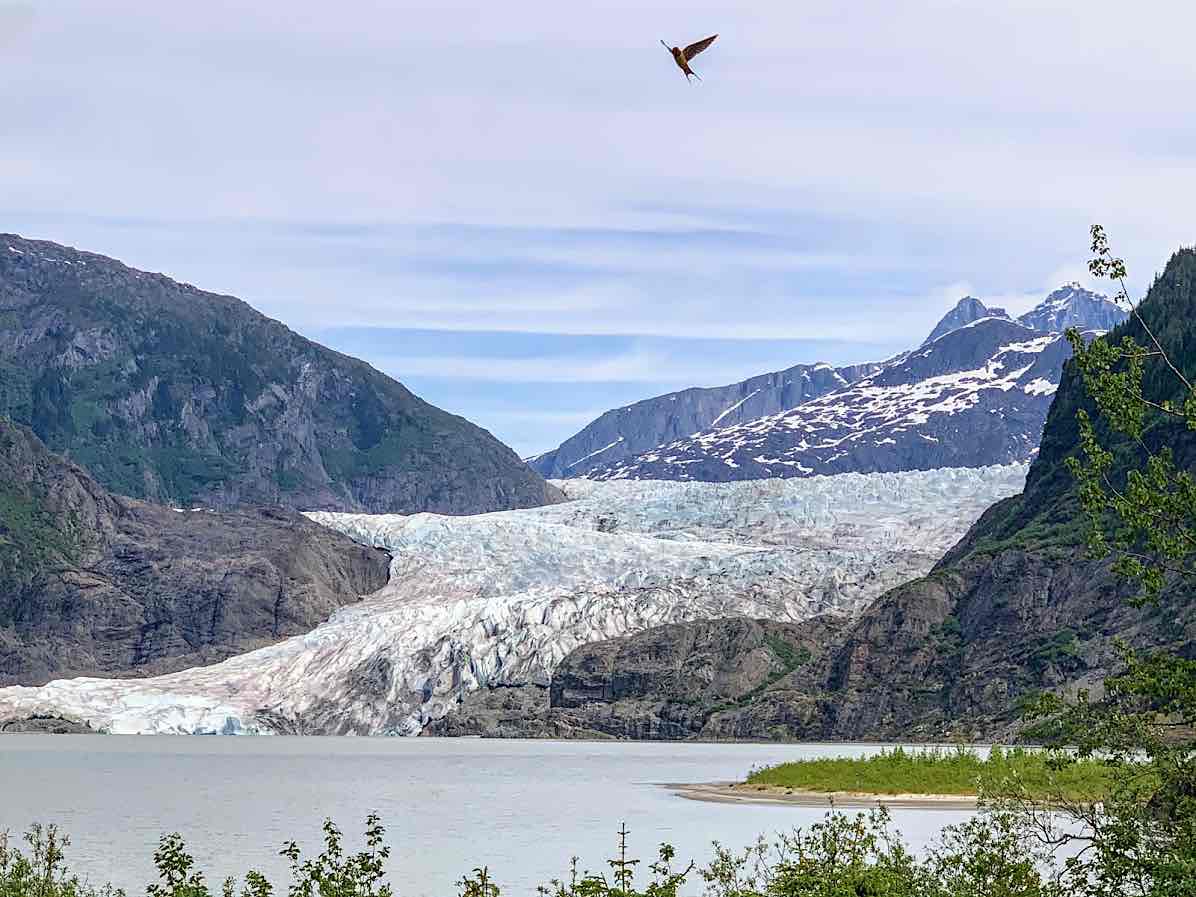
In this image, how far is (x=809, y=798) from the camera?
261 feet

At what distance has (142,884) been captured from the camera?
1828 inches

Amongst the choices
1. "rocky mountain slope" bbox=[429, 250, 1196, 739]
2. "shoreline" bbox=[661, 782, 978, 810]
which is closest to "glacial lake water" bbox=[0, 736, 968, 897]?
"shoreline" bbox=[661, 782, 978, 810]

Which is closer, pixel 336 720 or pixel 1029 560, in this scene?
pixel 1029 560

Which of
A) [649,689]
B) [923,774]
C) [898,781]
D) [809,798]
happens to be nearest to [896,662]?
[649,689]

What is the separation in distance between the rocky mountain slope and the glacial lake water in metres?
25.8

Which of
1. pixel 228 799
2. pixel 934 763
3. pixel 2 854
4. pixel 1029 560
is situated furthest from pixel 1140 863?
pixel 1029 560

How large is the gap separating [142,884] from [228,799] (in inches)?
1571

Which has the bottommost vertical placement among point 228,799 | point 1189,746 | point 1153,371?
point 228,799

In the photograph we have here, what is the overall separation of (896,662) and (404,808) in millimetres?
109005

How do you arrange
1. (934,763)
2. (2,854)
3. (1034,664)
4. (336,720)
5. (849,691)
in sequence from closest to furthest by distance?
(2,854), (934,763), (1034,664), (849,691), (336,720)

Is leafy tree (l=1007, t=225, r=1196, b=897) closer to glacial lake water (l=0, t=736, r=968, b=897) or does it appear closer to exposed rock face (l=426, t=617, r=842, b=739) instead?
glacial lake water (l=0, t=736, r=968, b=897)

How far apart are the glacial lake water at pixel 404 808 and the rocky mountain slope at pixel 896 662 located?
1014 inches

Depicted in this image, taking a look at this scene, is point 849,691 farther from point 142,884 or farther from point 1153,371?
point 142,884

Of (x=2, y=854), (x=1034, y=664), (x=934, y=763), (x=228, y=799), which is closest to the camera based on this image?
(x=2, y=854)
